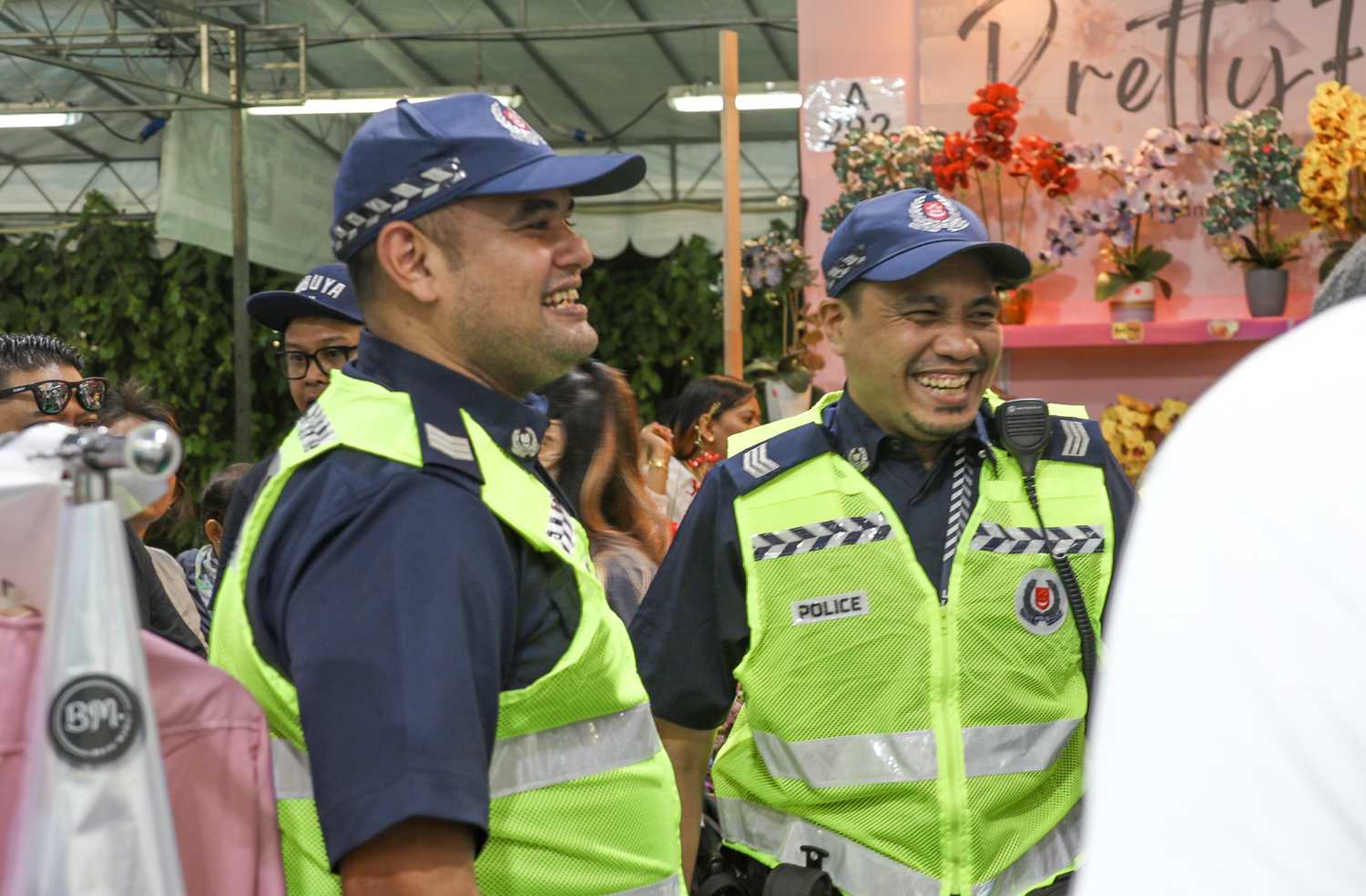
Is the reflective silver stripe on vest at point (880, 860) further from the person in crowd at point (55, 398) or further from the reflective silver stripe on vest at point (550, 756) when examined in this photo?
the person in crowd at point (55, 398)

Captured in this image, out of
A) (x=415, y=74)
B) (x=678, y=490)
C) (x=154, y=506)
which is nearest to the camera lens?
(x=154, y=506)

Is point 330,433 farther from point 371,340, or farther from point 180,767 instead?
point 180,767

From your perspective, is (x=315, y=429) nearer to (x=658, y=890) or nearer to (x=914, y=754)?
(x=658, y=890)

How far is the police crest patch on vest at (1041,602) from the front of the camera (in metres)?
2.29

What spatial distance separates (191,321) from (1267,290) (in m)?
9.90

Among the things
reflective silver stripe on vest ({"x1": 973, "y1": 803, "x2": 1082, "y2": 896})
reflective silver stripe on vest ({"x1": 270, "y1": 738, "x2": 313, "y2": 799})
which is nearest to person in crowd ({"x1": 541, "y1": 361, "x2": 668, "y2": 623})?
reflective silver stripe on vest ({"x1": 973, "y1": 803, "x2": 1082, "y2": 896})

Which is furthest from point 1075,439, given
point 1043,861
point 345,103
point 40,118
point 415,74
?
point 40,118

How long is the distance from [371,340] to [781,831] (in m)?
1.04

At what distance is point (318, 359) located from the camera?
3.19m

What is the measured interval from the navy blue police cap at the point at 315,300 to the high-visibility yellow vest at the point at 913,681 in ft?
3.58

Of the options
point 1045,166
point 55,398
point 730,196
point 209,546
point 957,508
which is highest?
point 1045,166

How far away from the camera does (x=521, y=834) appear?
1579mm

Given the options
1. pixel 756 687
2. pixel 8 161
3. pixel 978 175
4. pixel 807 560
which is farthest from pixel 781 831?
pixel 8 161

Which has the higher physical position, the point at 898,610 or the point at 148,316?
the point at 148,316
